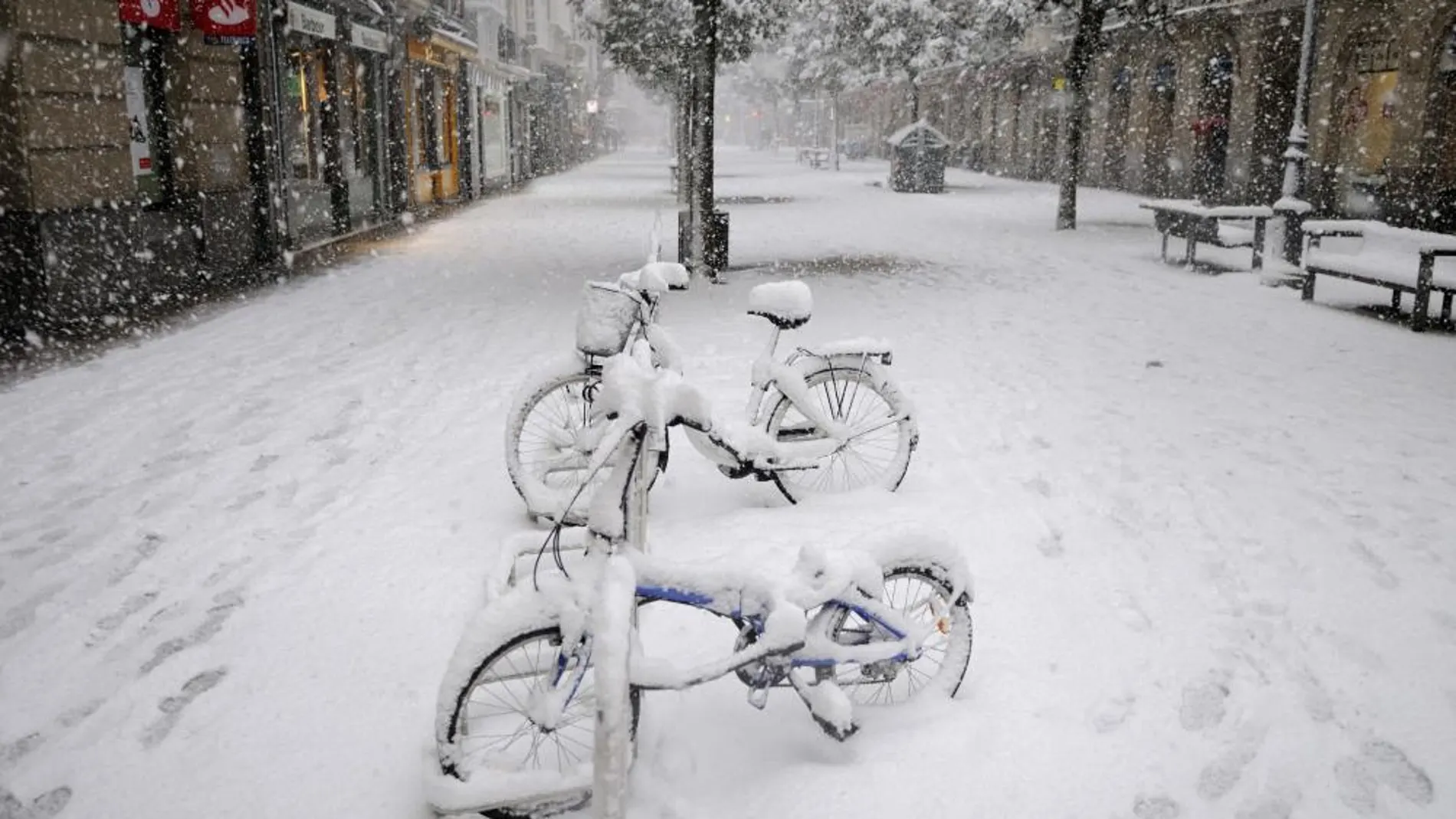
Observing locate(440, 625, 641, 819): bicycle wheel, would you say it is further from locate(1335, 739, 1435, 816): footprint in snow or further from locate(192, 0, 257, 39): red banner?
locate(192, 0, 257, 39): red banner

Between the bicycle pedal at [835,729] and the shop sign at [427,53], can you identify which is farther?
the shop sign at [427,53]

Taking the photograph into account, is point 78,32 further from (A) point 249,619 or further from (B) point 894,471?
(B) point 894,471

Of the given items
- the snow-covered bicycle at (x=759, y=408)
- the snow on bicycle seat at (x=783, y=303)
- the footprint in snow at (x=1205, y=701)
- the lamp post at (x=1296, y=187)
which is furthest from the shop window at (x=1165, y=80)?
the footprint in snow at (x=1205, y=701)

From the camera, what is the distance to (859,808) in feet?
9.93

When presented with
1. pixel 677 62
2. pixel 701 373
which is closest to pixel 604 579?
pixel 701 373

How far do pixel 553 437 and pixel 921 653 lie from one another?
7.39 feet

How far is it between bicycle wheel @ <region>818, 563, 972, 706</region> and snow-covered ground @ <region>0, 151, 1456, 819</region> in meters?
0.14

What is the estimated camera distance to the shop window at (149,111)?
1155 cm

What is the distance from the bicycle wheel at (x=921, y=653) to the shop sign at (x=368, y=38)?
1790 centimetres

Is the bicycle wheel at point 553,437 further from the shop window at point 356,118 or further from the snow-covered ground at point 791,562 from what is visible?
the shop window at point 356,118

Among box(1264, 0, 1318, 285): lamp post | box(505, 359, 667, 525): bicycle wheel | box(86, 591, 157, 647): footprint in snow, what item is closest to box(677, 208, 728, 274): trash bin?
box(1264, 0, 1318, 285): lamp post

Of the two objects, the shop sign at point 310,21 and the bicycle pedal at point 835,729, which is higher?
the shop sign at point 310,21

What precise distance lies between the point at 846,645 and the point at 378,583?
2.09 meters

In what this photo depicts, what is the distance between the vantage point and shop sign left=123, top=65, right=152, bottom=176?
11531mm
